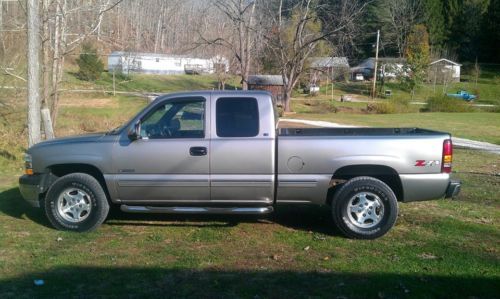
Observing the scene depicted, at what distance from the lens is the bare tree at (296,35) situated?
42.7 metres

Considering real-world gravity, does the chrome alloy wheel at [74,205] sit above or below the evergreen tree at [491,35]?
below

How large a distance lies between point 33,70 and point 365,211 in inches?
330

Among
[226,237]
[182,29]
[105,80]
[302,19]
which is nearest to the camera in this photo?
[226,237]

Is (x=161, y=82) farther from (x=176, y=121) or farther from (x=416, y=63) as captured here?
(x=176, y=121)

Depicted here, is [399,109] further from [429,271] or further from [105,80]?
[429,271]

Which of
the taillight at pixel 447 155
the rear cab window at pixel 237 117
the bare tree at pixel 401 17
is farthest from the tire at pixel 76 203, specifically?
the bare tree at pixel 401 17

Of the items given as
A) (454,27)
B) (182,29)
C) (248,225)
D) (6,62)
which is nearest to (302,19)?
(6,62)

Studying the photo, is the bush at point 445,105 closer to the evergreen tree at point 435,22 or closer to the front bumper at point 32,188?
the evergreen tree at point 435,22

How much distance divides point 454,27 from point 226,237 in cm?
9175

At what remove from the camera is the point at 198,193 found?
6.85 meters

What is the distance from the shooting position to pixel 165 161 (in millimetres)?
6805

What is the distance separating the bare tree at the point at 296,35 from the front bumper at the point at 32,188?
3641cm

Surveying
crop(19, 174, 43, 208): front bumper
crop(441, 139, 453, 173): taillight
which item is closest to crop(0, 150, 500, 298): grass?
crop(19, 174, 43, 208): front bumper

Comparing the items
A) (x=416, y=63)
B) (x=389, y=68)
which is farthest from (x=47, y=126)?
(x=389, y=68)
